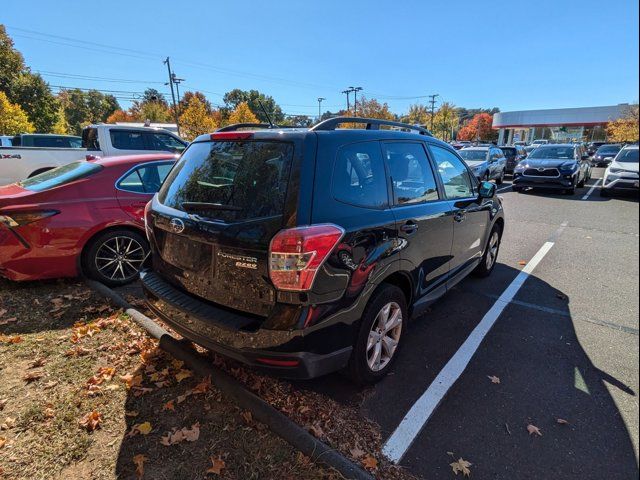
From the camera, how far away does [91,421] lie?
248 centimetres

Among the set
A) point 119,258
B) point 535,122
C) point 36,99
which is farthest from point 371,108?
point 119,258

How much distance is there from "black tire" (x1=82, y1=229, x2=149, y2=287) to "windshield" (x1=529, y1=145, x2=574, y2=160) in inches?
611

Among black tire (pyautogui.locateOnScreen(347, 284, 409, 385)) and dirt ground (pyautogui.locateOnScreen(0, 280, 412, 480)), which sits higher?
black tire (pyautogui.locateOnScreen(347, 284, 409, 385))

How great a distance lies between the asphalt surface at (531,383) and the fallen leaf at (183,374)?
38.4 inches

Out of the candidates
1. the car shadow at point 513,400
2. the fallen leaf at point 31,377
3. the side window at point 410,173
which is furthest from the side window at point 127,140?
the car shadow at point 513,400

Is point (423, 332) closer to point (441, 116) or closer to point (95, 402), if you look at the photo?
point (95, 402)

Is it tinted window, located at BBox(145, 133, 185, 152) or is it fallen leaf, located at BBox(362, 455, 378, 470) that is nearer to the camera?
fallen leaf, located at BBox(362, 455, 378, 470)

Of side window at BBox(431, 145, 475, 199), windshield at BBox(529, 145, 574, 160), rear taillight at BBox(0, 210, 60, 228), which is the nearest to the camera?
side window at BBox(431, 145, 475, 199)

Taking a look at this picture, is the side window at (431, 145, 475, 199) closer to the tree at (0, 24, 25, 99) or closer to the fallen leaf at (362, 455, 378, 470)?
the fallen leaf at (362, 455, 378, 470)

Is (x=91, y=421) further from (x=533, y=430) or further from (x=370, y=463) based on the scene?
(x=533, y=430)

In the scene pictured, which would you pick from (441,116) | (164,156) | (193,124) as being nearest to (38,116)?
(193,124)

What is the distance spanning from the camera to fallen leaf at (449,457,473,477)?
7.16 ft

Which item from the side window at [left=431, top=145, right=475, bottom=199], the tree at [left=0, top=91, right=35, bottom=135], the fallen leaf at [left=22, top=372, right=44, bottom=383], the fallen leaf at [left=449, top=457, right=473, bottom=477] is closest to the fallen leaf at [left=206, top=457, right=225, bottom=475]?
the fallen leaf at [left=449, top=457, right=473, bottom=477]

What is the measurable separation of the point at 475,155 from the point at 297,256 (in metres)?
16.8
